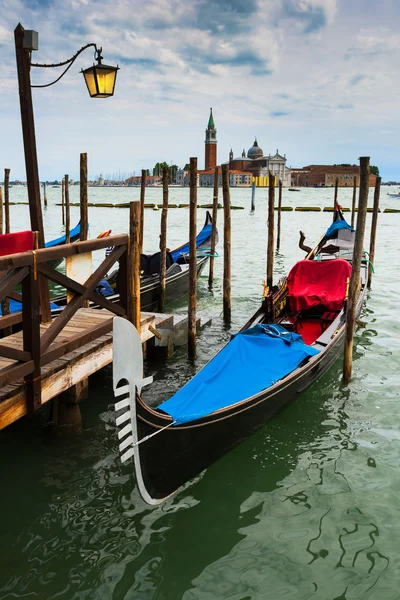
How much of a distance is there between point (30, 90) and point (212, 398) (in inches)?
98.1

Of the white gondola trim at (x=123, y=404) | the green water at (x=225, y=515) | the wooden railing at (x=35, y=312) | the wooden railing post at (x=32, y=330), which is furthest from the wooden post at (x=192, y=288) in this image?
the white gondola trim at (x=123, y=404)

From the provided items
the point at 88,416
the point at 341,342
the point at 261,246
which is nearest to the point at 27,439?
the point at 88,416

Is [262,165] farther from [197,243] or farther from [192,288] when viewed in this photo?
[192,288]

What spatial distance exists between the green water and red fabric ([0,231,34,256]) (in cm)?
144

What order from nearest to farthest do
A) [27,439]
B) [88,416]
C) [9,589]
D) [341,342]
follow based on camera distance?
[9,589] → [27,439] → [88,416] → [341,342]

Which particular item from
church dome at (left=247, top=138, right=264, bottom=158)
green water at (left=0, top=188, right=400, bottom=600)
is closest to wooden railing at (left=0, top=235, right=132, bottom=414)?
green water at (left=0, top=188, right=400, bottom=600)

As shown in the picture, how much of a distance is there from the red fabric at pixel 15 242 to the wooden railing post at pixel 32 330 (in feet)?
2.13

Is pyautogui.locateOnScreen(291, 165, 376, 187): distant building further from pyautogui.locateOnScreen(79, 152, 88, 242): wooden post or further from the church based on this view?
pyautogui.locateOnScreen(79, 152, 88, 242): wooden post

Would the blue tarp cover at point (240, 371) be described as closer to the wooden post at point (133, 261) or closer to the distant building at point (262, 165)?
the wooden post at point (133, 261)

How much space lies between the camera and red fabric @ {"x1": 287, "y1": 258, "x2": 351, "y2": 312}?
6355mm

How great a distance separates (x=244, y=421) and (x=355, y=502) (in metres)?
0.87

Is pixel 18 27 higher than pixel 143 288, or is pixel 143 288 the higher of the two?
pixel 18 27

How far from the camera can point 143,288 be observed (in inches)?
307

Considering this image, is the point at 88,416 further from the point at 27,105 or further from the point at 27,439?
the point at 27,105
